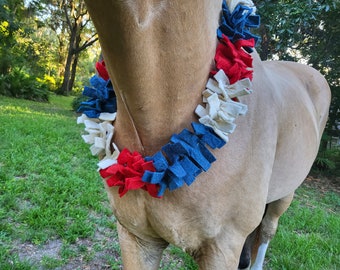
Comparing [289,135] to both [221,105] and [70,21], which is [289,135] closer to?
[221,105]

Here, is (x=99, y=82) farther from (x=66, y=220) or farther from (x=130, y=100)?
(x=66, y=220)

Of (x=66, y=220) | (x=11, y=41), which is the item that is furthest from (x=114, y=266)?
(x=11, y=41)


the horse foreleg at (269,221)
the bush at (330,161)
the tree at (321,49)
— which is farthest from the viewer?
the bush at (330,161)

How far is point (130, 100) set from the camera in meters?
0.99

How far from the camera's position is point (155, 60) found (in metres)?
0.92

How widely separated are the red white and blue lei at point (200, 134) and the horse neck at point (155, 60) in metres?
0.04

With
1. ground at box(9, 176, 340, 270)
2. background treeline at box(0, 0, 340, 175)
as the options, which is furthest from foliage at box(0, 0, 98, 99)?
ground at box(9, 176, 340, 270)

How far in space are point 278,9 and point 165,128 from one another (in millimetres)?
2885

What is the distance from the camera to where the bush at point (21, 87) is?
43.0 feet

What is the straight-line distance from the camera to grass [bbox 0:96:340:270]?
2549 millimetres

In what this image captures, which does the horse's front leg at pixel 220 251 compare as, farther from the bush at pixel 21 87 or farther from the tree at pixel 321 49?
the bush at pixel 21 87

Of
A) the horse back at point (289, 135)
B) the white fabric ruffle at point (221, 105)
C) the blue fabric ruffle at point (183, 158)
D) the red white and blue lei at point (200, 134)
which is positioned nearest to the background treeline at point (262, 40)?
the horse back at point (289, 135)

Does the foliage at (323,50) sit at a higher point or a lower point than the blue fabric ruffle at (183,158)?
higher

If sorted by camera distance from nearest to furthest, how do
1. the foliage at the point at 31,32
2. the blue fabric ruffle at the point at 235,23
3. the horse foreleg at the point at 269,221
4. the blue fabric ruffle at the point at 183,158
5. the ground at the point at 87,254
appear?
the blue fabric ruffle at the point at 183,158
the blue fabric ruffle at the point at 235,23
the horse foreleg at the point at 269,221
the ground at the point at 87,254
the foliage at the point at 31,32
